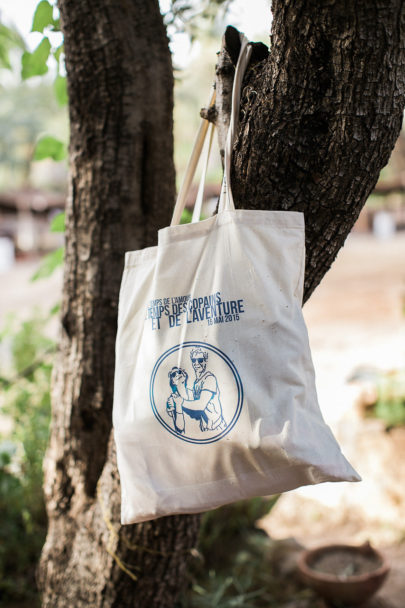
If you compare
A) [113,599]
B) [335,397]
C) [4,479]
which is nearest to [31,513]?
[4,479]

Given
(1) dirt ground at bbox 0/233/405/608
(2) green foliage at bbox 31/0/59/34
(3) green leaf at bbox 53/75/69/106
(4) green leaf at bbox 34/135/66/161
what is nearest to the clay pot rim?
(1) dirt ground at bbox 0/233/405/608

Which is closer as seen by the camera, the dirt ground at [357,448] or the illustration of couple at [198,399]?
the illustration of couple at [198,399]

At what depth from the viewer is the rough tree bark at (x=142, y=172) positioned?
3.44ft

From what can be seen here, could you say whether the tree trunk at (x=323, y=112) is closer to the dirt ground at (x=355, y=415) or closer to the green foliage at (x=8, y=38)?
the green foliage at (x=8, y=38)

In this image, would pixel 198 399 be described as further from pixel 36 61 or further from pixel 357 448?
pixel 357 448

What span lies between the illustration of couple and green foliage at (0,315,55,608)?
1.44 m

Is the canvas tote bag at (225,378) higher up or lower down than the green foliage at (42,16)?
lower down

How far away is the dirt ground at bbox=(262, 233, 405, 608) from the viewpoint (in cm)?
383

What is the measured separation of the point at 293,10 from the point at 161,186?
33.0 inches

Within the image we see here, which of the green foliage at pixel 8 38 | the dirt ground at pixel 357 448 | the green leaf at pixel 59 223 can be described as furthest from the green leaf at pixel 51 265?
the dirt ground at pixel 357 448

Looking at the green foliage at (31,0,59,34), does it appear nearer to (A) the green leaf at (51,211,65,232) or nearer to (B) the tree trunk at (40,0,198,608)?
(B) the tree trunk at (40,0,198,608)

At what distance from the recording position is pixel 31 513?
271 cm

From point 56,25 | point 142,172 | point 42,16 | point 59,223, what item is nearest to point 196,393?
point 142,172

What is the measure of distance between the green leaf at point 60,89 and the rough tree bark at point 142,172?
0.37 metres
